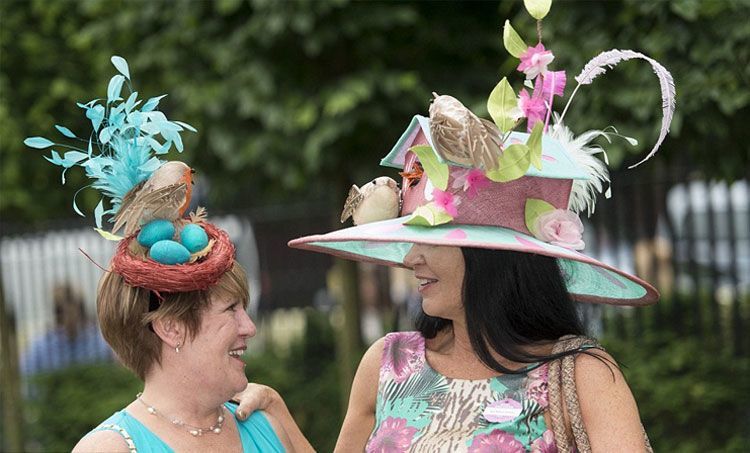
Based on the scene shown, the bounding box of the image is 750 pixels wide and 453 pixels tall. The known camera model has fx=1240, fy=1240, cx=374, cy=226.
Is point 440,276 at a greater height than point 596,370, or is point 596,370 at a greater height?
point 440,276

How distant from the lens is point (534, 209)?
9.99 ft

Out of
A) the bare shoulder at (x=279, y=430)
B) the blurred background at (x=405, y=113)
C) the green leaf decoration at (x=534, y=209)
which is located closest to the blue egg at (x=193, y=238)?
the bare shoulder at (x=279, y=430)

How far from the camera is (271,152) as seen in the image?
634 cm

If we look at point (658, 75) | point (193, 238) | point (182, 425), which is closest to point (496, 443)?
point (182, 425)

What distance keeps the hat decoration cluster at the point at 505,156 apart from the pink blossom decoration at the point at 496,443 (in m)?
0.48

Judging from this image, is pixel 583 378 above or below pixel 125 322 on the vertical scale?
below

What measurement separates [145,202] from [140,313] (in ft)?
0.87

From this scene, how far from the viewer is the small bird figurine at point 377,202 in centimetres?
316

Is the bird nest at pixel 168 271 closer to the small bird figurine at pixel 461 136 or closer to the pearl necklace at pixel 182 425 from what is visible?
the pearl necklace at pixel 182 425

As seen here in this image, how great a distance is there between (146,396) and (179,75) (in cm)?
369

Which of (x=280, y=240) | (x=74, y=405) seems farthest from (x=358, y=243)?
(x=280, y=240)

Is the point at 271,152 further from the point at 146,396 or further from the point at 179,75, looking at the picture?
the point at 146,396

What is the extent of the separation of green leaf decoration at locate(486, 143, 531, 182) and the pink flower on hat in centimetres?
18

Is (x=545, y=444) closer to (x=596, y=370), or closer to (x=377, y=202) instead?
(x=596, y=370)
